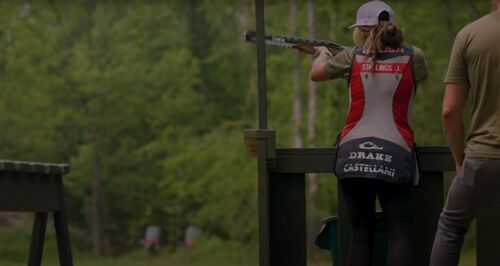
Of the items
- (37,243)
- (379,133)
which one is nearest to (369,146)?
(379,133)

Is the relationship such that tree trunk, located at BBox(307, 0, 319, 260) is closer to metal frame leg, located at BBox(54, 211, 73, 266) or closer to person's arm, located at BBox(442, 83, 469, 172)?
metal frame leg, located at BBox(54, 211, 73, 266)

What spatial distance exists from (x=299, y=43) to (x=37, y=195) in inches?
58.3

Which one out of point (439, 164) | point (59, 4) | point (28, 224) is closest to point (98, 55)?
point (59, 4)

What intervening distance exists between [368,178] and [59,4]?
31.2m

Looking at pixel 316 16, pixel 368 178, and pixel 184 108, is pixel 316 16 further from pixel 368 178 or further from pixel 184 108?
pixel 368 178

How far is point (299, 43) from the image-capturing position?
6492 mm

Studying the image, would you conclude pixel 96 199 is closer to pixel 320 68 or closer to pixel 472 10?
pixel 472 10

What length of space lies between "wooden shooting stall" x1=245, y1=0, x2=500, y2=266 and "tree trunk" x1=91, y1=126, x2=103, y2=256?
99.5 feet

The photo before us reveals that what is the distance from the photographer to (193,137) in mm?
37719

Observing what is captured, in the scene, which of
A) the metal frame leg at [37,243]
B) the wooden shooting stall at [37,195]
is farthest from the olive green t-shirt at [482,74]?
the metal frame leg at [37,243]

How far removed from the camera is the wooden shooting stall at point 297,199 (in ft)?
21.1

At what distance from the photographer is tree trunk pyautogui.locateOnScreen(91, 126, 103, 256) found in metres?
37.0

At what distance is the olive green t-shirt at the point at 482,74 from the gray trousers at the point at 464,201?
2.3 inches

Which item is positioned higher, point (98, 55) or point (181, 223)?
point (98, 55)
